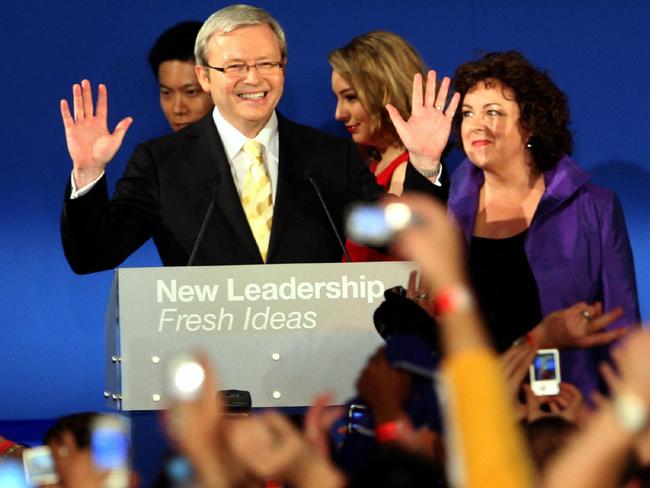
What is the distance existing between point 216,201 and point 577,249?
0.88 meters

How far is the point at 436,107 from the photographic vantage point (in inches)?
122

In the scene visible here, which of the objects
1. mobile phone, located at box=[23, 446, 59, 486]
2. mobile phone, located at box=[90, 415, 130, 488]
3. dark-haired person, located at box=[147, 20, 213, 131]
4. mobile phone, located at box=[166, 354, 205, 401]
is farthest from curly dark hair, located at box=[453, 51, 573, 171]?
mobile phone, located at box=[166, 354, 205, 401]

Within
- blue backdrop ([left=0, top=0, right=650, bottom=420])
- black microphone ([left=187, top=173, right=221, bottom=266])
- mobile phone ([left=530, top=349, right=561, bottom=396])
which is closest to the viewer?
mobile phone ([left=530, top=349, right=561, bottom=396])

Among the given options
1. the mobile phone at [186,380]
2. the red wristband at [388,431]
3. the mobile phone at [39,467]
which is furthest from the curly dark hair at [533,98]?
the mobile phone at [186,380]

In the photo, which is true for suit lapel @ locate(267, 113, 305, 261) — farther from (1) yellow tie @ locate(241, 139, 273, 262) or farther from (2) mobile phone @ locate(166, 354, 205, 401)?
(2) mobile phone @ locate(166, 354, 205, 401)

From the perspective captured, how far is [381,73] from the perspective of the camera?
4.10 meters

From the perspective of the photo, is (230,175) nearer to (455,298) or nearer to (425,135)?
(425,135)

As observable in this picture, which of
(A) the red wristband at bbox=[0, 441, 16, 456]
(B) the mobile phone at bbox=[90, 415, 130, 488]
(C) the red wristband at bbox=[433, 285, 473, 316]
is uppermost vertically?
(C) the red wristband at bbox=[433, 285, 473, 316]

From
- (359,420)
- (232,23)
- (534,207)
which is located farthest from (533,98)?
(359,420)

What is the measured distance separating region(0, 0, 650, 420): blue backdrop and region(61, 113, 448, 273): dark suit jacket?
144cm

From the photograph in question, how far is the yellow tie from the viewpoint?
3.19 metres

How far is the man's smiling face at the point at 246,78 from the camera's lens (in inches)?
128

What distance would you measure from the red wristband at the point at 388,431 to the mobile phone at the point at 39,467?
48 centimetres

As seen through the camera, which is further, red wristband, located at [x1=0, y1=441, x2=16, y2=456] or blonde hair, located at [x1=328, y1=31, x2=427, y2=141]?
blonde hair, located at [x1=328, y1=31, x2=427, y2=141]
